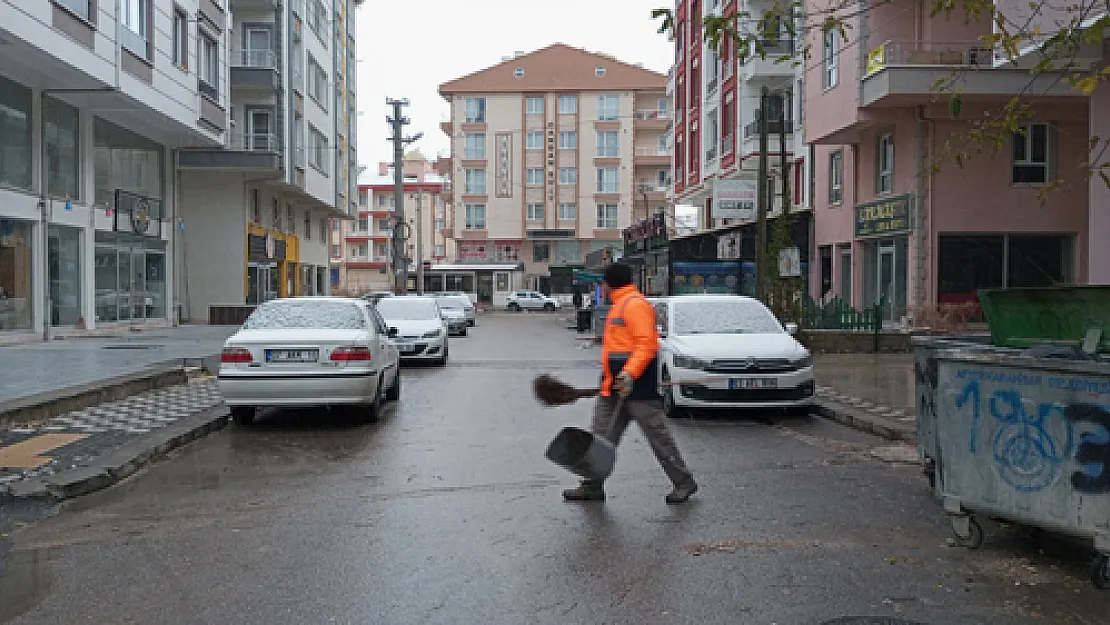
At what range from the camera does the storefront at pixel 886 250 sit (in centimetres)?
2289

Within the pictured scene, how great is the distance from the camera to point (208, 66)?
28172mm

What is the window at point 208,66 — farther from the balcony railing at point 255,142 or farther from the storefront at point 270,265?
the storefront at point 270,265

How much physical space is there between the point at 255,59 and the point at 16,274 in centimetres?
1703

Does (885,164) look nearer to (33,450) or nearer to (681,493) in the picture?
(681,493)

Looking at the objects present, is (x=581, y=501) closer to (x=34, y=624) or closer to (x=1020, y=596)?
(x=1020, y=596)

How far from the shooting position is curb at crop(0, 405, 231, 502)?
22.5ft

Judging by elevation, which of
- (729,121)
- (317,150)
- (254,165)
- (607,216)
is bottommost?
(254,165)

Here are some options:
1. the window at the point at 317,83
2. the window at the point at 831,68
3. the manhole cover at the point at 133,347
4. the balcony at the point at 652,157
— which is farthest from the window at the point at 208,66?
the balcony at the point at 652,157

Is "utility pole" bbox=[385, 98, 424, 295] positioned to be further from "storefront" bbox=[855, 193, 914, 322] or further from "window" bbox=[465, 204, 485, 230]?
"window" bbox=[465, 204, 485, 230]

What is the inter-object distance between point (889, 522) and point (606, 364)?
7.03 feet

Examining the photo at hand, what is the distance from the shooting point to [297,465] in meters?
8.22

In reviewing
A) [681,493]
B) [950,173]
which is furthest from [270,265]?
[681,493]

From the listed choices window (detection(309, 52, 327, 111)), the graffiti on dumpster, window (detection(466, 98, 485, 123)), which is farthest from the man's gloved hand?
window (detection(466, 98, 485, 123))

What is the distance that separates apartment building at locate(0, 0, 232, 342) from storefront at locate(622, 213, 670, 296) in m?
15.0
